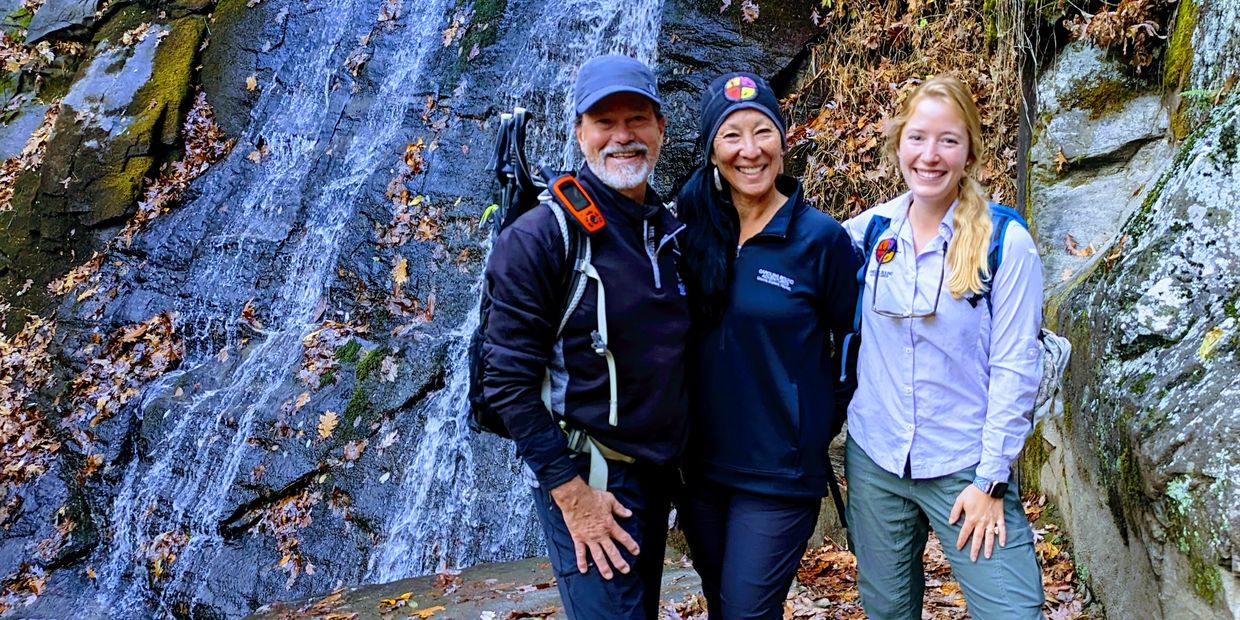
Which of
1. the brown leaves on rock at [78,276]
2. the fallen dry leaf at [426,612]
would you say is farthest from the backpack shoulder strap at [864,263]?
the brown leaves on rock at [78,276]

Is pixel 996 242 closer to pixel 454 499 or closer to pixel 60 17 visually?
pixel 454 499

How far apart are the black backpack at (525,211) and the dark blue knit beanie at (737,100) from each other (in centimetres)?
58

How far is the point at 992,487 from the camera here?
2633mm

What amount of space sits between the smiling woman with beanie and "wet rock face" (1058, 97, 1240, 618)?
962 mm

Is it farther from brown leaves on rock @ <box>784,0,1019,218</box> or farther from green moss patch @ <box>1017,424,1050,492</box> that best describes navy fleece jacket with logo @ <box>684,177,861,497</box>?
brown leaves on rock @ <box>784,0,1019,218</box>

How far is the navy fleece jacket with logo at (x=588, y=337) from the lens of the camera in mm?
2586

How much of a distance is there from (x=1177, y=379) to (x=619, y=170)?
185 centimetres

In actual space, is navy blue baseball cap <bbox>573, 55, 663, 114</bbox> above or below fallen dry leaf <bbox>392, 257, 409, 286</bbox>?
above

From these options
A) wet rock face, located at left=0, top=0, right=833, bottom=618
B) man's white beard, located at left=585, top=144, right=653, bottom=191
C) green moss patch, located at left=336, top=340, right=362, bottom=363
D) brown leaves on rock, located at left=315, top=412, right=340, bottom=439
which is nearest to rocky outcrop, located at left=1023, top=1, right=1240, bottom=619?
man's white beard, located at left=585, top=144, right=653, bottom=191

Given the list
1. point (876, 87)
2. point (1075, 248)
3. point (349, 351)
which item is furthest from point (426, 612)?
point (876, 87)

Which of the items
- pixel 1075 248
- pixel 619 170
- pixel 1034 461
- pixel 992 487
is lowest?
pixel 1034 461

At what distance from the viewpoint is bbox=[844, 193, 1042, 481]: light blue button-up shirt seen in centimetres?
262

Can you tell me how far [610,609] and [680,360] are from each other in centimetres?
81

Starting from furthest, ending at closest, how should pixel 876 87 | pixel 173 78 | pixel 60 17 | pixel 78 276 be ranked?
pixel 60 17, pixel 173 78, pixel 78 276, pixel 876 87
